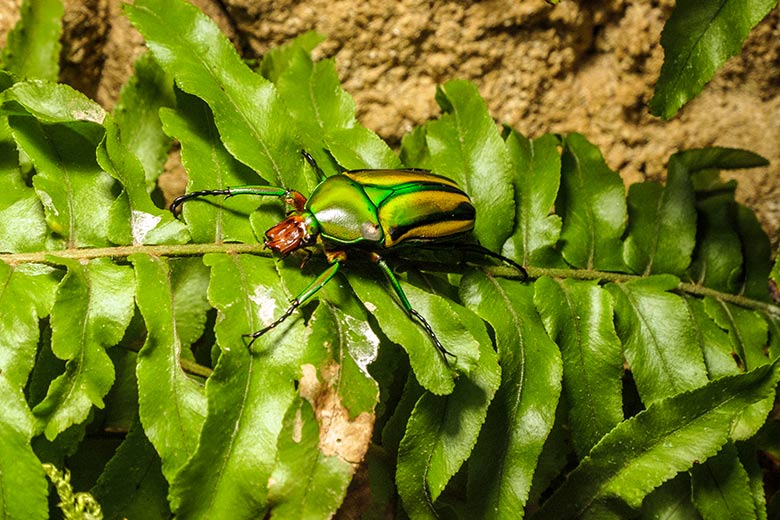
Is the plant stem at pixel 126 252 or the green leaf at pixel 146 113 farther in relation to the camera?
the green leaf at pixel 146 113

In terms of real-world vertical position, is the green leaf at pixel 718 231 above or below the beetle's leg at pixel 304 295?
→ below

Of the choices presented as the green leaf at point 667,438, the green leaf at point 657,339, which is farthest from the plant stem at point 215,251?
the green leaf at point 667,438

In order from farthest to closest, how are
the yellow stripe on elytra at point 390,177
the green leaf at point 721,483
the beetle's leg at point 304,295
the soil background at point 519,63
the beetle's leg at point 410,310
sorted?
the soil background at point 519,63, the green leaf at point 721,483, the yellow stripe on elytra at point 390,177, the beetle's leg at point 410,310, the beetle's leg at point 304,295

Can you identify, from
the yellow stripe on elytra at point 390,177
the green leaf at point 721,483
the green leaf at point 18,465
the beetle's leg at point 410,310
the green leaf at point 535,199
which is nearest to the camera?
the green leaf at point 18,465

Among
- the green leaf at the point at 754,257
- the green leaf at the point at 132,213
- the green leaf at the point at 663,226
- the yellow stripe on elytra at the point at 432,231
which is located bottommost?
the green leaf at the point at 754,257

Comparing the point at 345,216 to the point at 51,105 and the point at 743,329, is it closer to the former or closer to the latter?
the point at 51,105

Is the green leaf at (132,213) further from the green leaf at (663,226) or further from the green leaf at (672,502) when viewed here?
the green leaf at (672,502)

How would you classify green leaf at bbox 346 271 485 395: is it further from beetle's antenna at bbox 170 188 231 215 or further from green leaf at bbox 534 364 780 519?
green leaf at bbox 534 364 780 519

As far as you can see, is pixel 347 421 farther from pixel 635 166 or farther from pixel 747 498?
pixel 635 166
